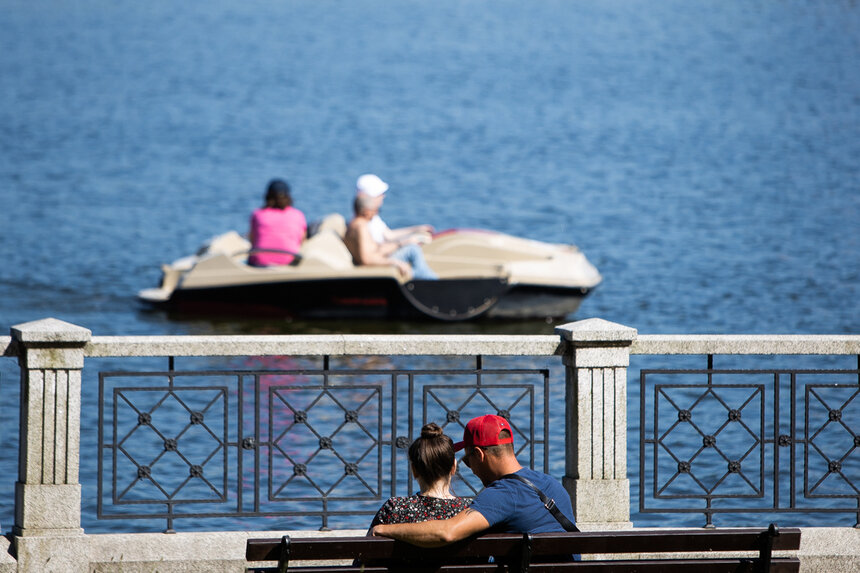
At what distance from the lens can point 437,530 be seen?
515 centimetres

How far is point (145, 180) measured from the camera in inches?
1529

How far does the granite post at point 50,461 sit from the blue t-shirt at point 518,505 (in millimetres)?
2275

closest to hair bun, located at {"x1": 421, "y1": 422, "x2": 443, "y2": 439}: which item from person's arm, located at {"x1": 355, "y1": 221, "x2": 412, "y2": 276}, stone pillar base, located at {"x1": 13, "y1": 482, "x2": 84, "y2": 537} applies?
stone pillar base, located at {"x1": 13, "y1": 482, "x2": 84, "y2": 537}

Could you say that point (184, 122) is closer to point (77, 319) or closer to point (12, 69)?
point (12, 69)

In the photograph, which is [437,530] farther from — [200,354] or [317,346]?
[200,354]

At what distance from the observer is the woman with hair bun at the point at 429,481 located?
5.31 meters

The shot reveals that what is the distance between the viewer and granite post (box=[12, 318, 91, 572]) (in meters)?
6.71

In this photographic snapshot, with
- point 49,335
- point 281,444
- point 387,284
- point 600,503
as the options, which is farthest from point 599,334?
point 387,284

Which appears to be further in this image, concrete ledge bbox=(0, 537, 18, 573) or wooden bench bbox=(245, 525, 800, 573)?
concrete ledge bbox=(0, 537, 18, 573)

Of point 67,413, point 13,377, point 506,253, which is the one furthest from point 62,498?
point 506,253

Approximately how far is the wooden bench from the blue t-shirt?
0.10 meters

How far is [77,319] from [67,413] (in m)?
13.7

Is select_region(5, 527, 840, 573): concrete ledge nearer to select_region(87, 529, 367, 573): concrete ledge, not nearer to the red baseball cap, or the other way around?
select_region(87, 529, 367, 573): concrete ledge

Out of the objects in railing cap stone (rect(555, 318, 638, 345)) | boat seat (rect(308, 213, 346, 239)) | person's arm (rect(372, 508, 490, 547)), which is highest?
boat seat (rect(308, 213, 346, 239))
